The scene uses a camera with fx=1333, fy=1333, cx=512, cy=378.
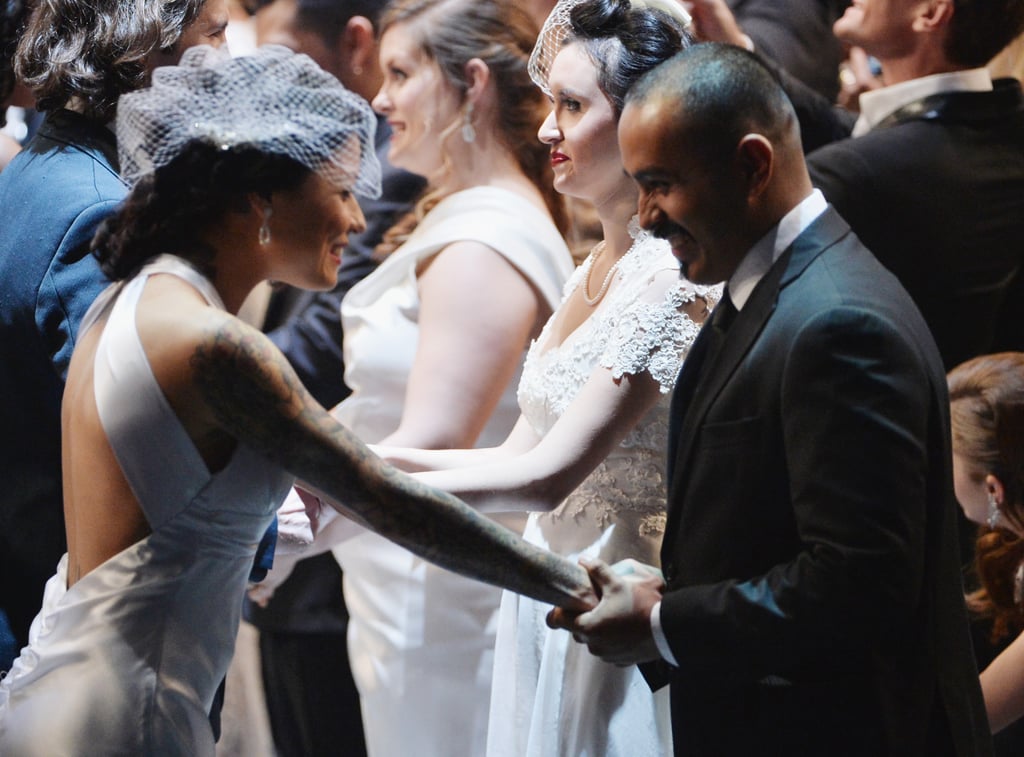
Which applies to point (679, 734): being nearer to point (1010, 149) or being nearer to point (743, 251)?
point (743, 251)

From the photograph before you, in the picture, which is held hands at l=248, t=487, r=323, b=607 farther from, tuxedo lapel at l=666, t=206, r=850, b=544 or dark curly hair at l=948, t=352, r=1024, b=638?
dark curly hair at l=948, t=352, r=1024, b=638

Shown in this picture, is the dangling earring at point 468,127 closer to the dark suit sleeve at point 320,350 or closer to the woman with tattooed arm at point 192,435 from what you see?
the dark suit sleeve at point 320,350

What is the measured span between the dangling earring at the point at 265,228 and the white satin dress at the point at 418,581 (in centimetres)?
103

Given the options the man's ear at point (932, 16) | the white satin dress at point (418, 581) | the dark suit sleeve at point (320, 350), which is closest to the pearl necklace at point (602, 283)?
the white satin dress at point (418, 581)

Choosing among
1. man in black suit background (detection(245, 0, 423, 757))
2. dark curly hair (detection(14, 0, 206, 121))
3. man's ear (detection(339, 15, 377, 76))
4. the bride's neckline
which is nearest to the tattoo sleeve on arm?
the bride's neckline

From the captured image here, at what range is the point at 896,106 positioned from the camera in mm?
2926

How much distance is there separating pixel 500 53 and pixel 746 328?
145cm

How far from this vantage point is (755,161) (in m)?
1.66

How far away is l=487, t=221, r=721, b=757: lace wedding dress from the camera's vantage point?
6.95 feet

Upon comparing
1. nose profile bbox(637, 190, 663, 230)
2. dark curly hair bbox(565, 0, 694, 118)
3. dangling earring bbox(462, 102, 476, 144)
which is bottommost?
dangling earring bbox(462, 102, 476, 144)

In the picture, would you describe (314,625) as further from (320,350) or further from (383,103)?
(383,103)

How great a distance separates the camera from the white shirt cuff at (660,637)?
1.73 m

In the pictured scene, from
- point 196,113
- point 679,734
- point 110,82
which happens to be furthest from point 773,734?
point 110,82

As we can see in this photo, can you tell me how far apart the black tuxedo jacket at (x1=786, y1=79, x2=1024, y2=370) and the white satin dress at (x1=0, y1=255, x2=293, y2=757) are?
155cm
